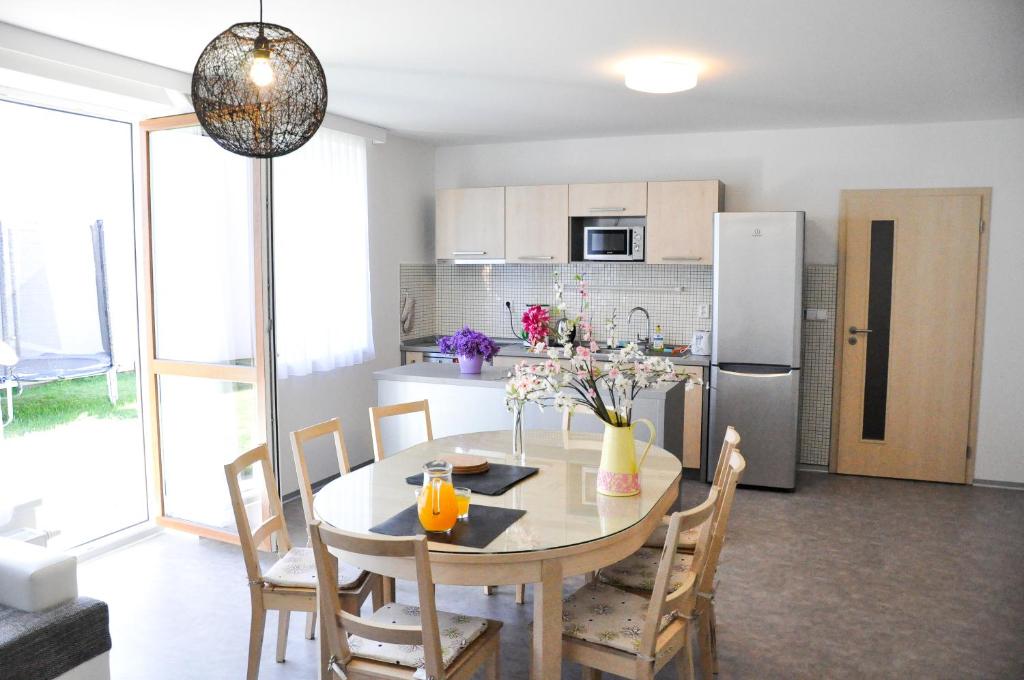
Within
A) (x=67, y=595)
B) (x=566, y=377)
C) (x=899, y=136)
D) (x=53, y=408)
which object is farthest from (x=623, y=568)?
(x=53, y=408)

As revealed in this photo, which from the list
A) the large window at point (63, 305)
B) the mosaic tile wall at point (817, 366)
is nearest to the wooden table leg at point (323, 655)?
the mosaic tile wall at point (817, 366)

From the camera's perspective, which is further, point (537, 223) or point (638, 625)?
point (537, 223)

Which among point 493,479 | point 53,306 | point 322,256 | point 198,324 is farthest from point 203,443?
point 53,306

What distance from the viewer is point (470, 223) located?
6348 millimetres

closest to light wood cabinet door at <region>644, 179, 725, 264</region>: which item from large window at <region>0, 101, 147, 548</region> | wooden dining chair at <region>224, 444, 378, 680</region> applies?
wooden dining chair at <region>224, 444, 378, 680</region>

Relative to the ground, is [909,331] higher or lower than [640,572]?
higher

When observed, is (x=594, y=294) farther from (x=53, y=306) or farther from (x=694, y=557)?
(x=53, y=306)

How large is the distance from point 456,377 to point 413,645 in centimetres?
244

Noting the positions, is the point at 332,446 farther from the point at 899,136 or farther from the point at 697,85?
the point at 899,136

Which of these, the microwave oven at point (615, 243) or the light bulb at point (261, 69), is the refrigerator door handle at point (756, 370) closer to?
the microwave oven at point (615, 243)

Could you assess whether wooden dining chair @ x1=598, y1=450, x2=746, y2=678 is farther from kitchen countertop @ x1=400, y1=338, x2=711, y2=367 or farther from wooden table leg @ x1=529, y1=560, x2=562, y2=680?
kitchen countertop @ x1=400, y1=338, x2=711, y2=367

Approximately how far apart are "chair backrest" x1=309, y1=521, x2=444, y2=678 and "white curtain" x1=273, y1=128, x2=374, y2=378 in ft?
9.74

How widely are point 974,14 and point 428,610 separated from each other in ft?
10.0

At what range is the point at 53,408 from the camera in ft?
28.0
